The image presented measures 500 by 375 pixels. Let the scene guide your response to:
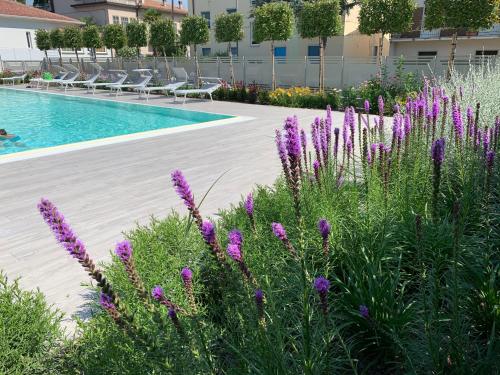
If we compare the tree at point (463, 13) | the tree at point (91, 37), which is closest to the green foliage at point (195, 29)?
the tree at point (91, 37)

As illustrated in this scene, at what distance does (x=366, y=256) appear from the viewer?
2.72 meters

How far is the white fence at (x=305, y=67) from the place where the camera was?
17.3 m

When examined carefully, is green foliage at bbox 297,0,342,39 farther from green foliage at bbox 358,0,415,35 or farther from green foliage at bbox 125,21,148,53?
green foliage at bbox 125,21,148,53

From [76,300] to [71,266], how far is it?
69cm

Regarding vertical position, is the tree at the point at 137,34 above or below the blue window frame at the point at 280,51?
above

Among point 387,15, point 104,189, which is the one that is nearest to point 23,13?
point 387,15

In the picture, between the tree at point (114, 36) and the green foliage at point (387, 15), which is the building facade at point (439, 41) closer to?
the green foliage at point (387, 15)

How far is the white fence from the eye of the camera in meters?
Result: 17.3

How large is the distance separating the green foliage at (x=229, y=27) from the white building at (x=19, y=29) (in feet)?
85.0

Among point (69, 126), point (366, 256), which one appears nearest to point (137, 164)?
point (366, 256)

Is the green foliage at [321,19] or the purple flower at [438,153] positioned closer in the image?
the purple flower at [438,153]

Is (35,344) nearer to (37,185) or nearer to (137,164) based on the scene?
(37,185)

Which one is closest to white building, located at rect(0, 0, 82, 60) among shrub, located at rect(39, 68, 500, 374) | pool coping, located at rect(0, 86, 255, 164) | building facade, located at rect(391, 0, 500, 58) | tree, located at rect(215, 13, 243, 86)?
tree, located at rect(215, 13, 243, 86)

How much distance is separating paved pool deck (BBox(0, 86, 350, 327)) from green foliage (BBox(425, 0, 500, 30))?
7.67 metres
